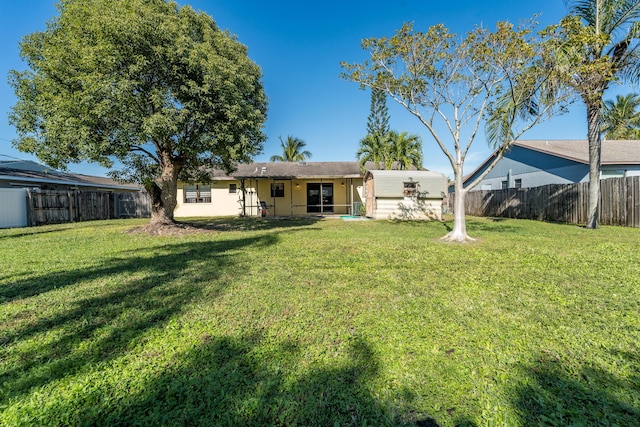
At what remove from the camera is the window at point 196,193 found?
19234mm

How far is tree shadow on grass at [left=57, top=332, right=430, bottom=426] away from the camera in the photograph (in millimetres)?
1719

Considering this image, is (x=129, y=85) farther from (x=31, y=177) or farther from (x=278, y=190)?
(x=31, y=177)

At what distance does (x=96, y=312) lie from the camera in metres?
3.20

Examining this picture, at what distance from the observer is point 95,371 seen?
7.04 ft

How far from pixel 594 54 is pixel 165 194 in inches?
578

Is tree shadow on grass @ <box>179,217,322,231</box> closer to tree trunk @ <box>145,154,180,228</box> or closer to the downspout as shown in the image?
tree trunk @ <box>145,154,180,228</box>

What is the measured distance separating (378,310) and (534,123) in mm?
7567

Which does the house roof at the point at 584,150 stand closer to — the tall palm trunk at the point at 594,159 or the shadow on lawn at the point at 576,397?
the tall palm trunk at the point at 594,159

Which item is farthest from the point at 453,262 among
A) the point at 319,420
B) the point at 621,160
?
the point at 621,160

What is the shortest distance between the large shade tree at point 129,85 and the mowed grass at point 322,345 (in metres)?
4.60

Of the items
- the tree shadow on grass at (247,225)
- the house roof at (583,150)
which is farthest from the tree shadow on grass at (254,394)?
the house roof at (583,150)

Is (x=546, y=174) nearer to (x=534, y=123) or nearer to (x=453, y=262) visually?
(x=534, y=123)

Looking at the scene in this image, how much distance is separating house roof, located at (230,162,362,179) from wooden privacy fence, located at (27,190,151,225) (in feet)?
24.2

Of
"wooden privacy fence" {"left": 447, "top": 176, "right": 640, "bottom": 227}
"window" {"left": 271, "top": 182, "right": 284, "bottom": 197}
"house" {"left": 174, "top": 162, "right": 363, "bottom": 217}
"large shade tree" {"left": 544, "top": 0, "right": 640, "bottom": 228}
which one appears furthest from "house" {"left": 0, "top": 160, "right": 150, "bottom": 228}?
"wooden privacy fence" {"left": 447, "top": 176, "right": 640, "bottom": 227}
